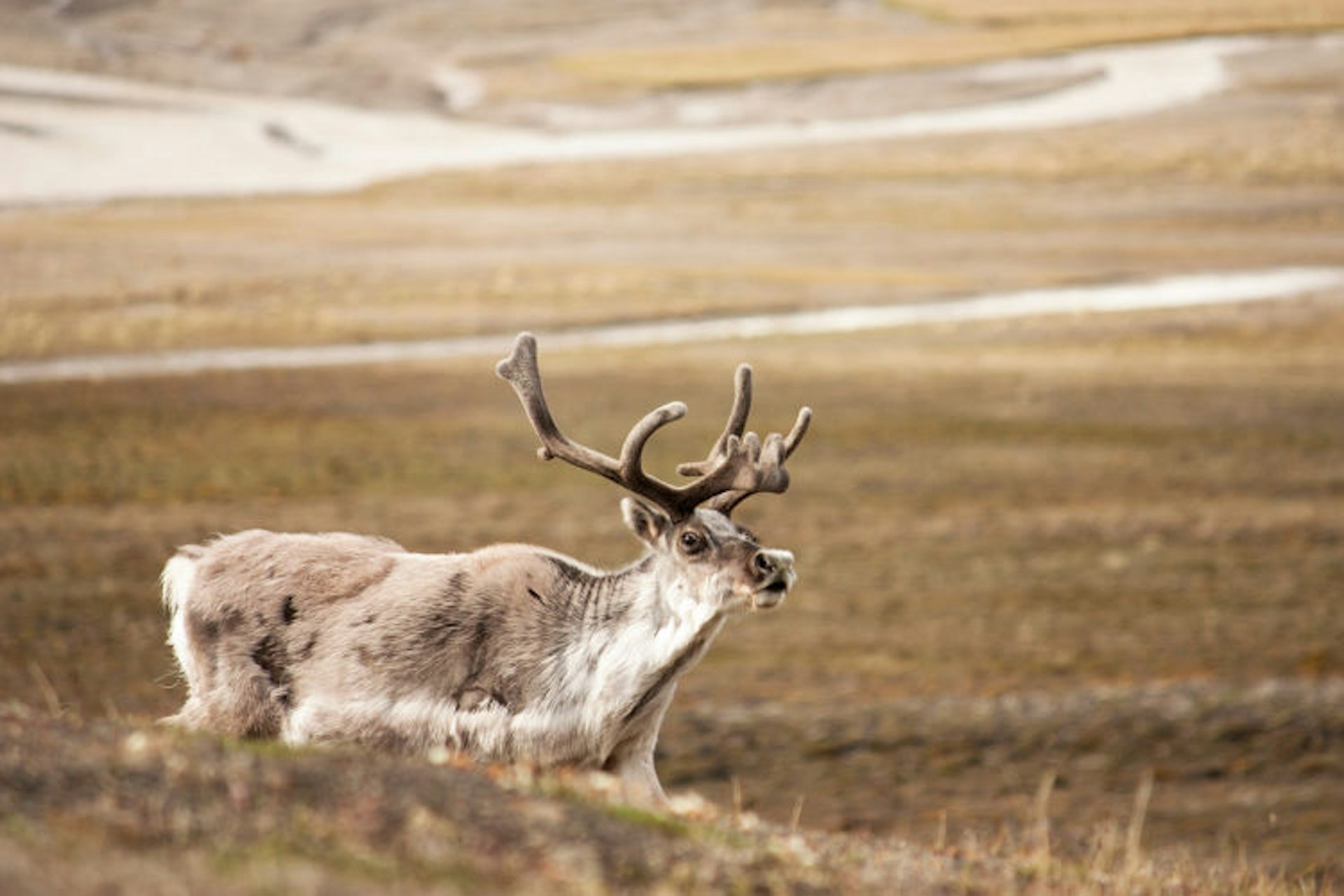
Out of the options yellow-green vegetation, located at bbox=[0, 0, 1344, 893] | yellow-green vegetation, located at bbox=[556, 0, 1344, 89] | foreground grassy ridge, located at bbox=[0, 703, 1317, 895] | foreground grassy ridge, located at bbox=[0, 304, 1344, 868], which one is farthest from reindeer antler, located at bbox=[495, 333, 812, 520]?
yellow-green vegetation, located at bbox=[556, 0, 1344, 89]

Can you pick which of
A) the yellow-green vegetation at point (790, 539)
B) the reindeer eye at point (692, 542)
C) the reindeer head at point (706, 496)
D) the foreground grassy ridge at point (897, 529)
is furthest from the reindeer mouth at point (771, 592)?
the foreground grassy ridge at point (897, 529)

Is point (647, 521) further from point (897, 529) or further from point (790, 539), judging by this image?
point (897, 529)

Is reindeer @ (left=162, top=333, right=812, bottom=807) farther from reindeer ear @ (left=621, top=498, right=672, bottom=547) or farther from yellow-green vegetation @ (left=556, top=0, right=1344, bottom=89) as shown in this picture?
yellow-green vegetation @ (left=556, top=0, right=1344, bottom=89)

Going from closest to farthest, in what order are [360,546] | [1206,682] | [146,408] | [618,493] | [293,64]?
[360,546], [1206,682], [618,493], [146,408], [293,64]

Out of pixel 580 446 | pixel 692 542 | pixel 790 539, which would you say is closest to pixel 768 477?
pixel 692 542

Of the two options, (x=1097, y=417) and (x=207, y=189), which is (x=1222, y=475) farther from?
(x=207, y=189)

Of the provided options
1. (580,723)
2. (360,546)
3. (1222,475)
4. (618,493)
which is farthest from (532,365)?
(1222,475)

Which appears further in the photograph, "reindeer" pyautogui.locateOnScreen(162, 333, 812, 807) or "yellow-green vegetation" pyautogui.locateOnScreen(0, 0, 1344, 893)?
"reindeer" pyautogui.locateOnScreen(162, 333, 812, 807)

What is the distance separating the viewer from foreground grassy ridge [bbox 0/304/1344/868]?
16.2 meters

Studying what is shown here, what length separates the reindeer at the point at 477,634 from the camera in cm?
929

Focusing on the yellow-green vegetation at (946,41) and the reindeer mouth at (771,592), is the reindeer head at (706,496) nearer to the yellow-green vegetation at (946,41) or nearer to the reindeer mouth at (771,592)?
the reindeer mouth at (771,592)

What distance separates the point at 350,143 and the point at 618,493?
68370 millimetres

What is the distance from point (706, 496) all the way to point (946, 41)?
11651cm

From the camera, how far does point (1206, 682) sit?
723 inches
